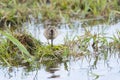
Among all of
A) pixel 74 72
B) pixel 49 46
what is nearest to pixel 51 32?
pixel 49 46

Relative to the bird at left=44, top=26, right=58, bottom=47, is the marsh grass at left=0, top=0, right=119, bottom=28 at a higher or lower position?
higher

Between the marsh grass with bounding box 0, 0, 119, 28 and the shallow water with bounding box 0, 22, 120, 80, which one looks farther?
the marsh grass with bounding box 0, 0, 119, 28

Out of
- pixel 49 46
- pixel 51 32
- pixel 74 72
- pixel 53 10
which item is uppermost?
pixel 53 10

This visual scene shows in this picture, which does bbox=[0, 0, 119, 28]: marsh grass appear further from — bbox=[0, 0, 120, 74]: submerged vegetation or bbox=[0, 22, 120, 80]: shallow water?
bbox=[0, 22, 120, 80]: shallow water

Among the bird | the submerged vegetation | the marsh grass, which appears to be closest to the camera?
the submerged vegetation

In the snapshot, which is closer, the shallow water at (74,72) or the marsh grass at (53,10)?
the shallow water at (74,72)

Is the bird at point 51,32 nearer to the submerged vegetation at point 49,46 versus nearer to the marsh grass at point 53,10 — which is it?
the submerged vegetation at point 49,46

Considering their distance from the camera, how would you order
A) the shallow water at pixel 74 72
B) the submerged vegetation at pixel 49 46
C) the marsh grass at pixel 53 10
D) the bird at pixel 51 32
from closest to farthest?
the shallow water at pixel 74 72, the submerged vegetation at pixel 49 46, the bird at pixel 51 32, the marsh grass at pixel 53 10

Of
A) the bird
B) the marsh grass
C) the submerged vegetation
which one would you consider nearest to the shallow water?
the submerged vegetation

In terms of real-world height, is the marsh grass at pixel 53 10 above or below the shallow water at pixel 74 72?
above

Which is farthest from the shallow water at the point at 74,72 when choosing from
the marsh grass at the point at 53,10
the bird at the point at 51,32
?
the marsh grass at the point at 53,10

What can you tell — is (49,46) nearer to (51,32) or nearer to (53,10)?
(51,32)

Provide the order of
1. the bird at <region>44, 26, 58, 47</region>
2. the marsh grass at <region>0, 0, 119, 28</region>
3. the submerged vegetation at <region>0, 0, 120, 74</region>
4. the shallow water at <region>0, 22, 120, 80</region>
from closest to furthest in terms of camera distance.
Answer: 1. the shallow water at <region>0, 22, 120, 80</region>
2. the submerged vegetation at <region>0, 0, 120, 74</region>
3. the bird at <region>44, 26, 58, 47</region>
4. the marsh grass at <region>0, 0, 119, 28</region>

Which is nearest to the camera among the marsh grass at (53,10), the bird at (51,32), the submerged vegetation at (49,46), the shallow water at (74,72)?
the shallow water at (74,72)
